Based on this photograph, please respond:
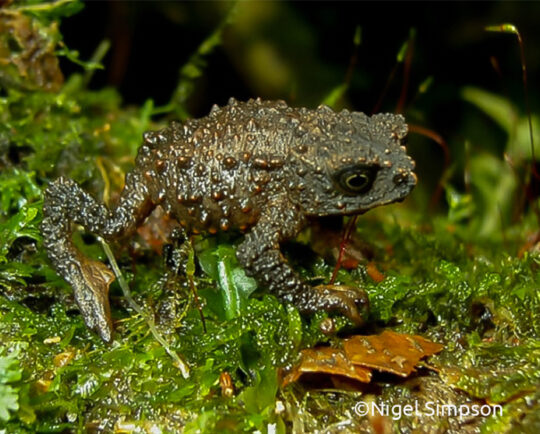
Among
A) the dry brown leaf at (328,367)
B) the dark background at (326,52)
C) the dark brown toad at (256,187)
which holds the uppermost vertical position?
the dark brown toad at (256,187)

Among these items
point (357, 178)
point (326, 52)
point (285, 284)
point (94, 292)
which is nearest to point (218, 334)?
point (285, 284)

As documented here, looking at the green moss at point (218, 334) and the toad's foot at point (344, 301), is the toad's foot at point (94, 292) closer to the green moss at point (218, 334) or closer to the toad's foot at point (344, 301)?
the green moss at point (218, 334)

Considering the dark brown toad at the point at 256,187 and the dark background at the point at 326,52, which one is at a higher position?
the dark brown toad at the point at 256,187

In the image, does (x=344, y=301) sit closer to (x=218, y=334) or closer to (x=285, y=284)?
(x=285, y=284)

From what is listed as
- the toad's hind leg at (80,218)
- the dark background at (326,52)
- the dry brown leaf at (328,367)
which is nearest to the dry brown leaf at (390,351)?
the dry brown leaf at (328,367)

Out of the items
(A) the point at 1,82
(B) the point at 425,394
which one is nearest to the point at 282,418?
(B) the point at 425,394

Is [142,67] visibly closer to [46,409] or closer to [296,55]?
[296,55]

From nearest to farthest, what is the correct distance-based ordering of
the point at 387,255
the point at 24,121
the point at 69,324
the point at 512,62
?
the point at 69,324 < the point at 387,255 < the point at 24,121 < the point at 512,62
